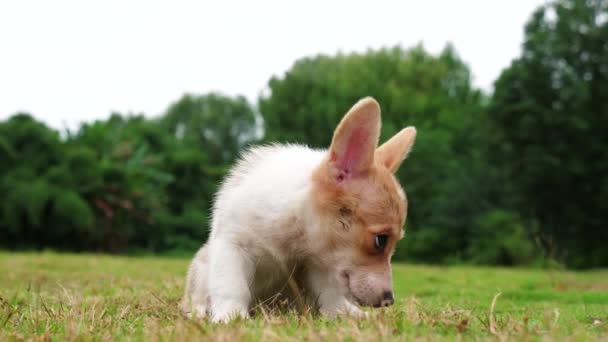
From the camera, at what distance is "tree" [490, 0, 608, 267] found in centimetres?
2456

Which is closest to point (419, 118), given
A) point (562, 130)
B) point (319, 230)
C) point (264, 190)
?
point (562, 130)

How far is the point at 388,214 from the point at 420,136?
87.8 feet

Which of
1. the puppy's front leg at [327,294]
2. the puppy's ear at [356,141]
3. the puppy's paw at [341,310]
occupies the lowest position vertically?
the puppy's paw at [341,310]

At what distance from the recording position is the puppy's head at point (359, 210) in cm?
395

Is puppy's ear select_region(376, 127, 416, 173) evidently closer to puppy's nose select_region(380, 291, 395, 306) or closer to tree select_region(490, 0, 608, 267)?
puppy's nose select_region(380, 291, 395, 306)

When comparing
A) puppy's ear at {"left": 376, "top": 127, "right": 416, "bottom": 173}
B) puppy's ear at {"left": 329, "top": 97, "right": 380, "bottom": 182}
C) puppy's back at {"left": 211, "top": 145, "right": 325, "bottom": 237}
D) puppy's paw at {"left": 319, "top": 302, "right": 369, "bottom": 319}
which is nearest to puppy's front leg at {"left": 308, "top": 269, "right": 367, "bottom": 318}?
puppy's paw at {"left": 319, "top": 302, "right": 369, "bottom": 319}

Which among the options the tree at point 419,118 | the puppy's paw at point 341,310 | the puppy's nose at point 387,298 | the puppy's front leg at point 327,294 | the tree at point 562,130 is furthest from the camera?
the tree at point 419,118

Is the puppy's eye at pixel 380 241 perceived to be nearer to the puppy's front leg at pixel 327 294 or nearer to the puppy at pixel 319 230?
the puppy at pixel 319 230

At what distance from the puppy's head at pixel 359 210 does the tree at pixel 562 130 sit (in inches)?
842

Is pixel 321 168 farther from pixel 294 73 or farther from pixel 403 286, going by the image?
pixel 294 73

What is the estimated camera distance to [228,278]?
13.3 feet

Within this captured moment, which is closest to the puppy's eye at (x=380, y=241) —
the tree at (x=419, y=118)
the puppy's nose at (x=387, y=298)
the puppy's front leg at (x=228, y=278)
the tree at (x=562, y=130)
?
the puppy's nose at (x=387, y=298)

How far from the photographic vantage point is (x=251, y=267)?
4305 mm

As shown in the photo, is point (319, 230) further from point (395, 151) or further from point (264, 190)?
point (395, 151)
